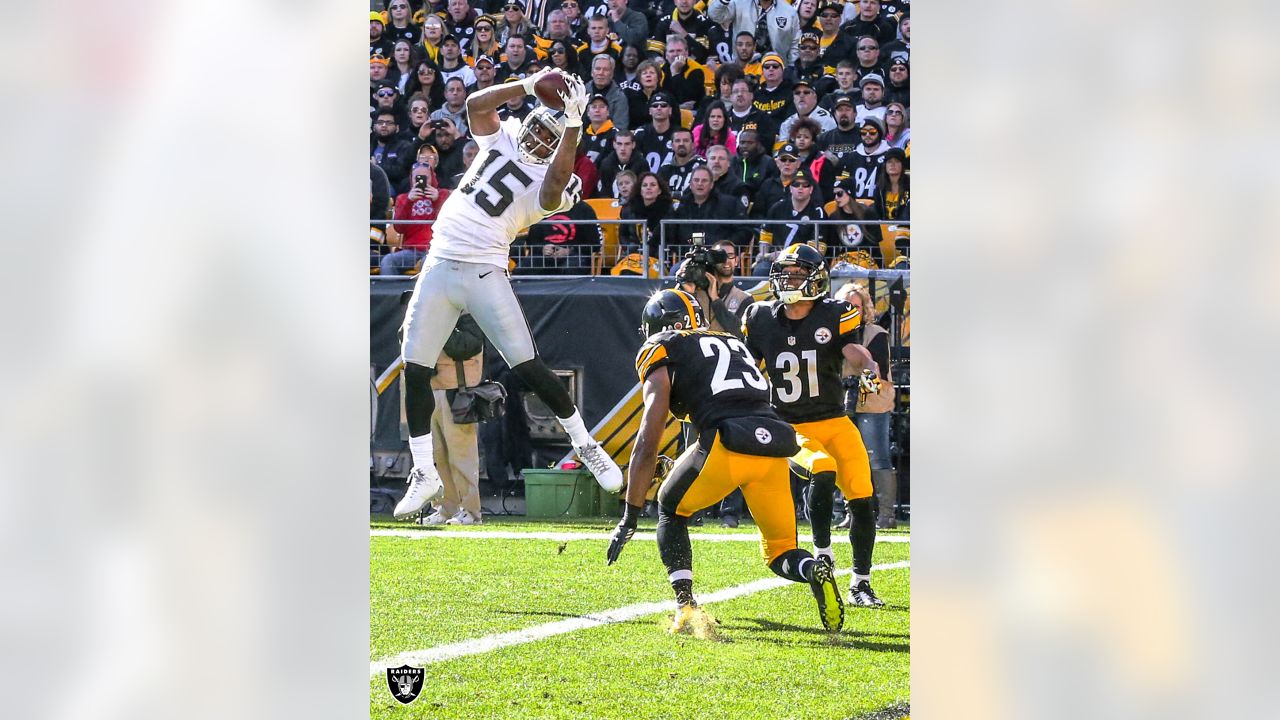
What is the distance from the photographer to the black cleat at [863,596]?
462cm

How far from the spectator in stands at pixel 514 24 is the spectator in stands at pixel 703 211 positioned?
1189 millimetres

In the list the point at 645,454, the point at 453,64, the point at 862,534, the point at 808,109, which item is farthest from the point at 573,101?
the point at 808,109

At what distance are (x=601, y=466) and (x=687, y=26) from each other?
4.43 metres

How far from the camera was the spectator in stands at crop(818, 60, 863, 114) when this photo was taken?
321 inches

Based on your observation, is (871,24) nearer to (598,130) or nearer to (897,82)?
(897,82)

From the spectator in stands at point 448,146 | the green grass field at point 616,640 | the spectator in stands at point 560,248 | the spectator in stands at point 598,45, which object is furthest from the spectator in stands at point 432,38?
the green grass field at point 616,640

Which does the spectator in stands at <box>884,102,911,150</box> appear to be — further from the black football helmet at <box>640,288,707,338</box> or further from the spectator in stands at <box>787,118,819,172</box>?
the black football helmet at <box>640,288,707,338</box>

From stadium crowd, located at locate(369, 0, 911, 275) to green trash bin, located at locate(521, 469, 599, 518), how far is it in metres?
1.01

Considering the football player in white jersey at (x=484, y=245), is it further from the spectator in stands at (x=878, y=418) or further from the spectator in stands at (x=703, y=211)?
the spectator in stands at (x=878, y=418)

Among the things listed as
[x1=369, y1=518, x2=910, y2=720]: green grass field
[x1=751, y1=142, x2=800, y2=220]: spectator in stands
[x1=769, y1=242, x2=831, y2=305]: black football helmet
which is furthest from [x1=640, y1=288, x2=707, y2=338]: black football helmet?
Answer: [x1=751, y1=142, x2=800, y2=220]: spectator in stands
